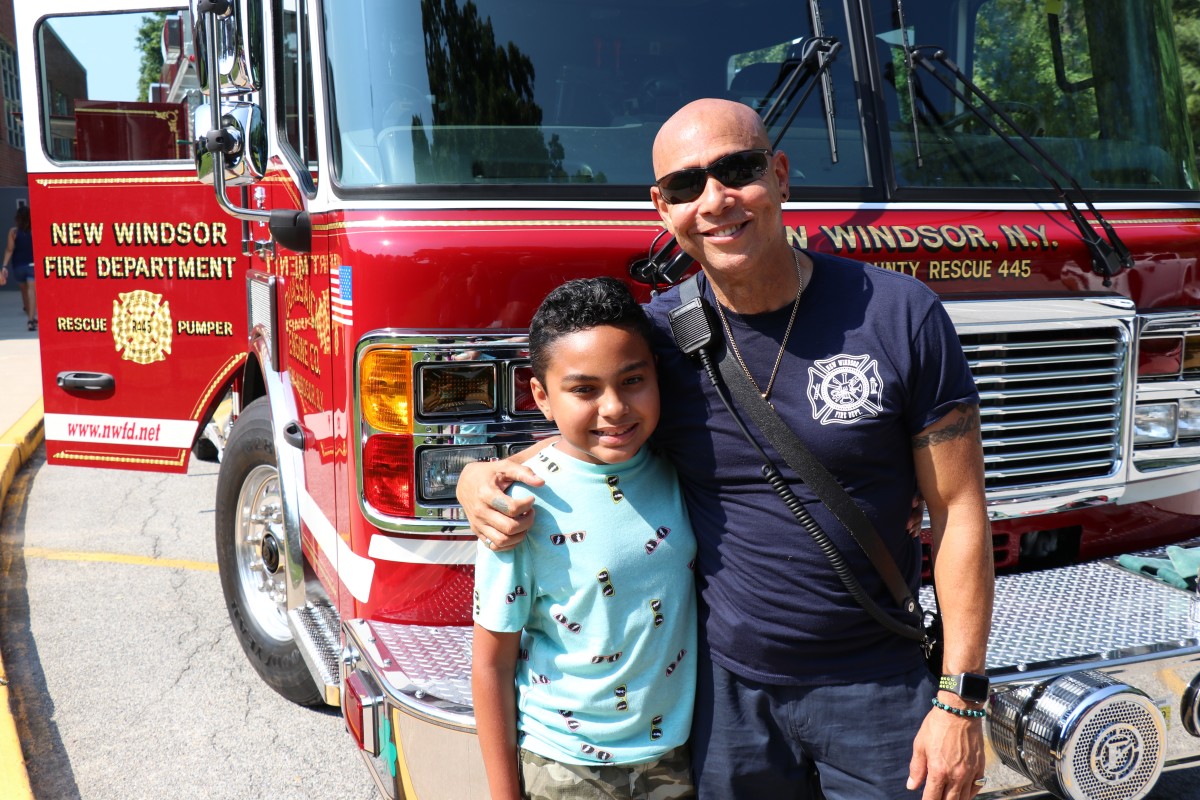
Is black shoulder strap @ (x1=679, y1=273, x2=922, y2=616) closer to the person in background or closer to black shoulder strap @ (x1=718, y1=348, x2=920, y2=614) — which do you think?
black shoulder strap @ (x1=718, y1=348, x2=920, y2=614)

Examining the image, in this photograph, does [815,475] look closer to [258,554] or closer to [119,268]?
[258,554]

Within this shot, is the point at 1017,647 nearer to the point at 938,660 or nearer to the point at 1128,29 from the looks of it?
the point at 938,660

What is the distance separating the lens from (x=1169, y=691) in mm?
2609

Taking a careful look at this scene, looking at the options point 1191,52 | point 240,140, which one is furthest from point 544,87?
point 1191,52

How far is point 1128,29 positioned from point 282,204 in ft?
8.82

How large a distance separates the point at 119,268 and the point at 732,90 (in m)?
2.97

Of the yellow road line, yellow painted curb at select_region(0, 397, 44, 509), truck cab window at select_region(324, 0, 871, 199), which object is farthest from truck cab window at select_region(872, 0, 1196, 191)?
yellow painted curb at select_region(0, 397, 44, 509)

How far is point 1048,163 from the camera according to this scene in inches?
126

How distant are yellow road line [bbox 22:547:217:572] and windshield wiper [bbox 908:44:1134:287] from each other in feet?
13.3

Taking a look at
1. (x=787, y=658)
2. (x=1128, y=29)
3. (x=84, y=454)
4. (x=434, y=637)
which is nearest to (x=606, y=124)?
(x=434, y=637)

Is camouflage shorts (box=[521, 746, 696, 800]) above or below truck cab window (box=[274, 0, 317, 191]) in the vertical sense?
below

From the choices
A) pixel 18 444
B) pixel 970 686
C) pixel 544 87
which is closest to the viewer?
pixel 970 686

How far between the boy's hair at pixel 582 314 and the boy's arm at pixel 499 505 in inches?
7.1

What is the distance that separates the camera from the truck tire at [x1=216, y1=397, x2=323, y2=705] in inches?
150
